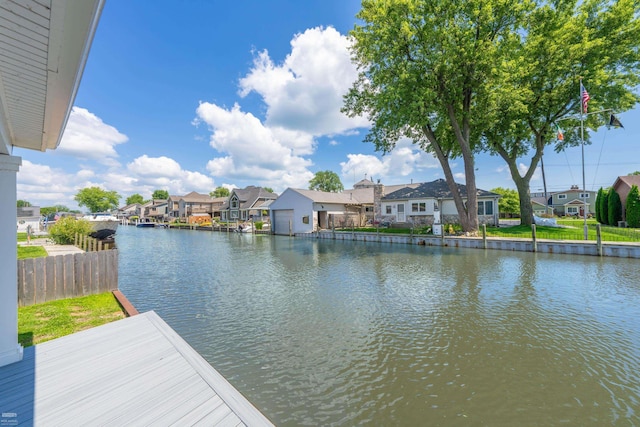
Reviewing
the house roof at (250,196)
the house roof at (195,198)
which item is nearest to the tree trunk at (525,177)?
the house roof at (250,196)

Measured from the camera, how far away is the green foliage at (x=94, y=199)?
90375mm

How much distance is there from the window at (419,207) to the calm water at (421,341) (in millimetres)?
16467

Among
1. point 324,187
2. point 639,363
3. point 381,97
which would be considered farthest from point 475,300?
point 324,187

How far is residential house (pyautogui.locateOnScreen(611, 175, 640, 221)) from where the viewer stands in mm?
26353

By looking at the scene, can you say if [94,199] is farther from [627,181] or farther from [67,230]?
[627,181]

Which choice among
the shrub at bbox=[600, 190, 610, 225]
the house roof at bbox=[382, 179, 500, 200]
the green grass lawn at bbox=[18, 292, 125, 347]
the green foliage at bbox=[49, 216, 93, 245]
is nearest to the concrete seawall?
the house roof at bbox=[382, 179, 500, 200]

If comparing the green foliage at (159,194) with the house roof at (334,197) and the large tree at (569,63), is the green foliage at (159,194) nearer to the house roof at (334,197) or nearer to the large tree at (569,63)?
the house roof at (334,197)

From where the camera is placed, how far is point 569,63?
2191 centimetres

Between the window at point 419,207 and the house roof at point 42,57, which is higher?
the house roof at point 42,57

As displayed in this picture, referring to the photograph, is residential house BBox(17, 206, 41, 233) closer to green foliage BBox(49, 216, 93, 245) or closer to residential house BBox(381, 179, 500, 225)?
green foliage BBox(49, 216, 93, 245)

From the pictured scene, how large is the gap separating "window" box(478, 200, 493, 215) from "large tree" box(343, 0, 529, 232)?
638 centimetres

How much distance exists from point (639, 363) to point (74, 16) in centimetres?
939

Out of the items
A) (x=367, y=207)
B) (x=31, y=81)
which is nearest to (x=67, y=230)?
(x=31, y=81)

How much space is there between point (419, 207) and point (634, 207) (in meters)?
17.0
